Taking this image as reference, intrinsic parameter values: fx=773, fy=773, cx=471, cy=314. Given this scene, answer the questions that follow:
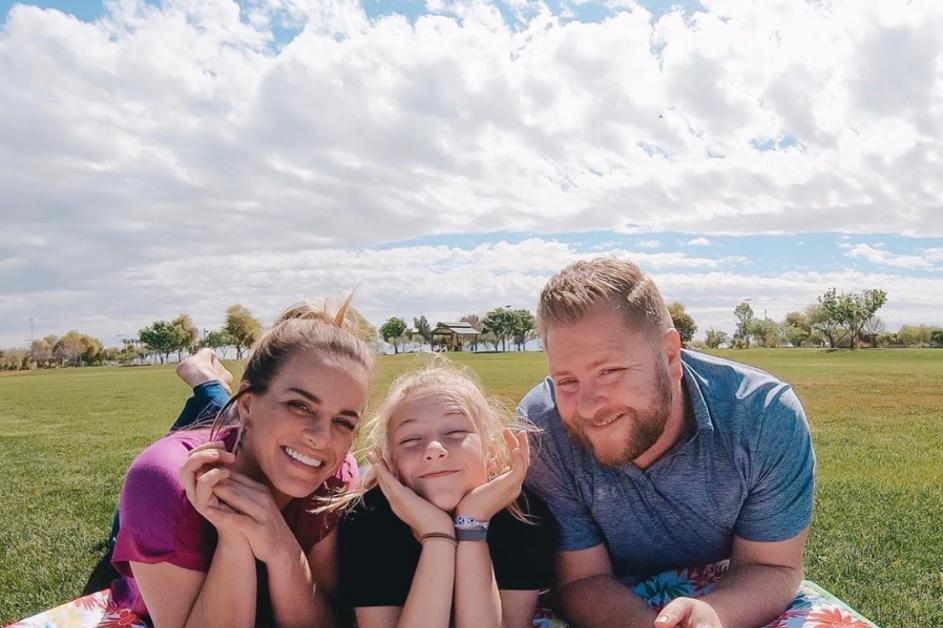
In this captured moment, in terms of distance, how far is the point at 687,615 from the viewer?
10.3 ft

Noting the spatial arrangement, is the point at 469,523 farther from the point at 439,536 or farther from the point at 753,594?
the point at 753,594

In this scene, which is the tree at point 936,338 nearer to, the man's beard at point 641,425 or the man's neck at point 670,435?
the man's neck at point 670,435

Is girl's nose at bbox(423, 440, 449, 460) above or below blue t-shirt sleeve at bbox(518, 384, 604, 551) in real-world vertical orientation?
above

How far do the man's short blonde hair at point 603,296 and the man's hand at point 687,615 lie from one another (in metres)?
1.25

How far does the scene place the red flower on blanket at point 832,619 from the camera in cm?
379

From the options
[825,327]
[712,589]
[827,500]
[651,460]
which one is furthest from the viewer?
[825,327]

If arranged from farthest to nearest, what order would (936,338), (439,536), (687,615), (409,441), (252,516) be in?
(936,338)
(409,441)
(439,536)
(252,516)
(687,615)

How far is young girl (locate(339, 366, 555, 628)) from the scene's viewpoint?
342 centimetres

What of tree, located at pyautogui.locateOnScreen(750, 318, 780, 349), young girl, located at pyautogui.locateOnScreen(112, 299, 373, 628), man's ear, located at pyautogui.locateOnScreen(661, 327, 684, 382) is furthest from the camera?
tree, located at pyautogui.locateOnScreen(750, 318, 780, 349)

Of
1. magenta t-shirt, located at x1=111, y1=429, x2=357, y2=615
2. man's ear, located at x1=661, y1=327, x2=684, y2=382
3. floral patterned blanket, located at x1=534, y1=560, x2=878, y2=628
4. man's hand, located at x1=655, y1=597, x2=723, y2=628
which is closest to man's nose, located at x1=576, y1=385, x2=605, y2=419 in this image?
man's ear, located at x1=661, y1=327, x2=684, y2=382

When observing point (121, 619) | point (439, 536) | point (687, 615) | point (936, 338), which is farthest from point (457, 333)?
point (687, 615)

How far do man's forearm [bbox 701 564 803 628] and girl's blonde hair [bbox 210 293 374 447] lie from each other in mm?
2031

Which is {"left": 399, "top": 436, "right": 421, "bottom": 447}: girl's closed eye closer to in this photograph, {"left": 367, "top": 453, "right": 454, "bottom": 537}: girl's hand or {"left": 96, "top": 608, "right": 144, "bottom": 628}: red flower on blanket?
{"left": 367, "top": 453, "right": 454, "bottom": 537}: girl's hand

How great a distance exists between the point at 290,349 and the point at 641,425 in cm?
176
